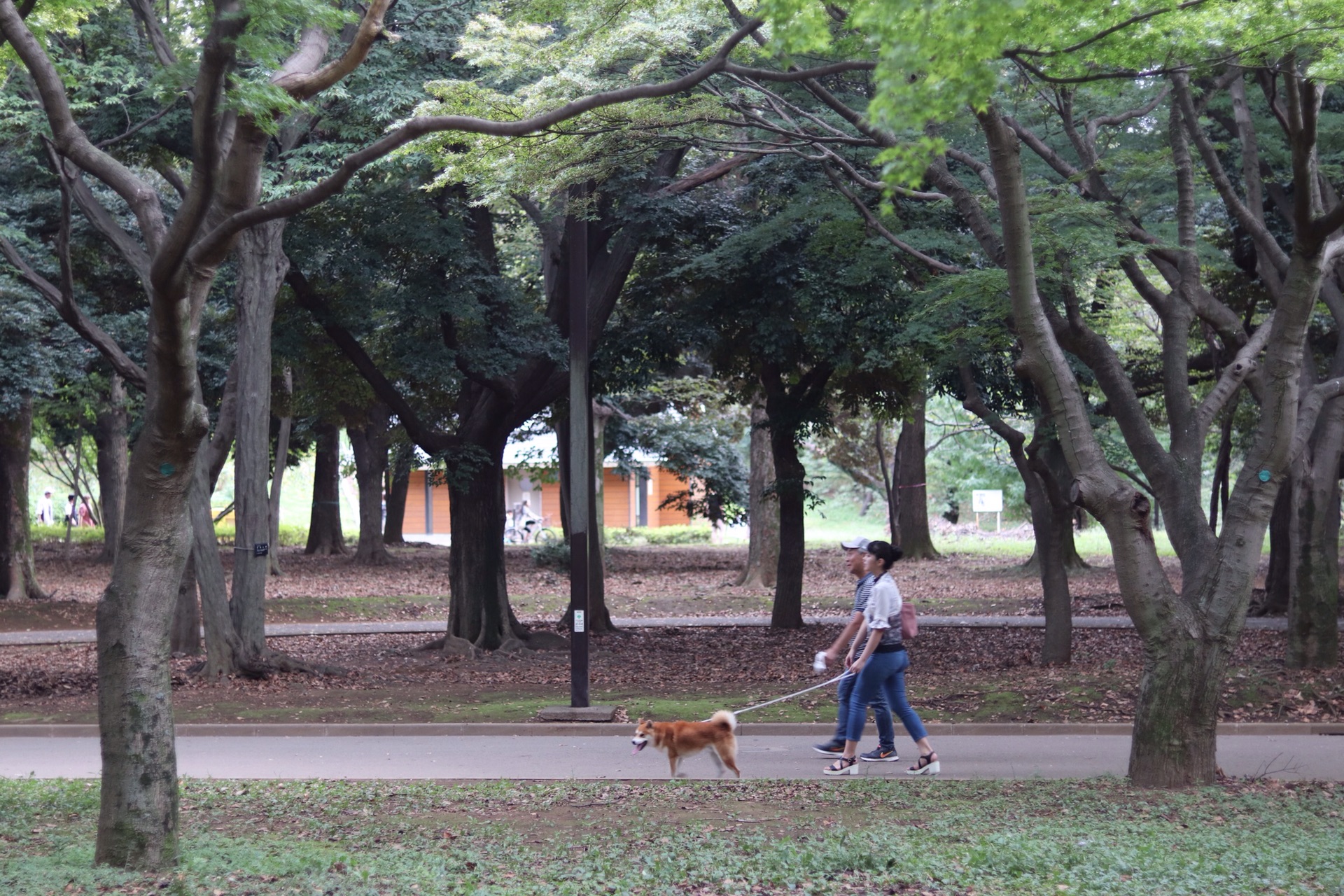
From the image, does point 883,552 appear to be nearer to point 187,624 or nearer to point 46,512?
point 187,624

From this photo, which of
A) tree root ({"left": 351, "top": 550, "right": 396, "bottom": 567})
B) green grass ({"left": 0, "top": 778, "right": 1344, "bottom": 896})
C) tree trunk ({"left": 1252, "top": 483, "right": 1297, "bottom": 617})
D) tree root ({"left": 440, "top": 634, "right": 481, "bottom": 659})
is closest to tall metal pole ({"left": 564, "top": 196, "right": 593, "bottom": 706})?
green grass ({"left": 0, "top": 778, "right": 1344, "bottom": 896})

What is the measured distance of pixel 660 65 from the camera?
13008 millimetres

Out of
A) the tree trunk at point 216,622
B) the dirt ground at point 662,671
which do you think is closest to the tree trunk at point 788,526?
the dirt ground at point 662,671

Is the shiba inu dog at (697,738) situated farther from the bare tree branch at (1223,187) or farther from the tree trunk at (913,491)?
the tree trunk at (913,491)

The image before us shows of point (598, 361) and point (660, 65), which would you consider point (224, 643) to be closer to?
point (598, 361)

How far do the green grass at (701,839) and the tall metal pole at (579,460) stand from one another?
10.0ft

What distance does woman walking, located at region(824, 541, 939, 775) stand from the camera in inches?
365

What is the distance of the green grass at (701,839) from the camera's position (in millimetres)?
5965

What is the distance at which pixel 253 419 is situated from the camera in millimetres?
15820

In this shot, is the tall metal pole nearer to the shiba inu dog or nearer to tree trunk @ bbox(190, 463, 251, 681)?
the shiba inu dog

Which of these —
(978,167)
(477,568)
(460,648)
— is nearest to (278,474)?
(477,568)

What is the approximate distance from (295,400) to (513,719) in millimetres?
12428

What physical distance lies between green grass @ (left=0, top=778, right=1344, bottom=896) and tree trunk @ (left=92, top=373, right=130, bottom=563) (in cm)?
1965

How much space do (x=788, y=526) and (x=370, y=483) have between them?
1881cm
